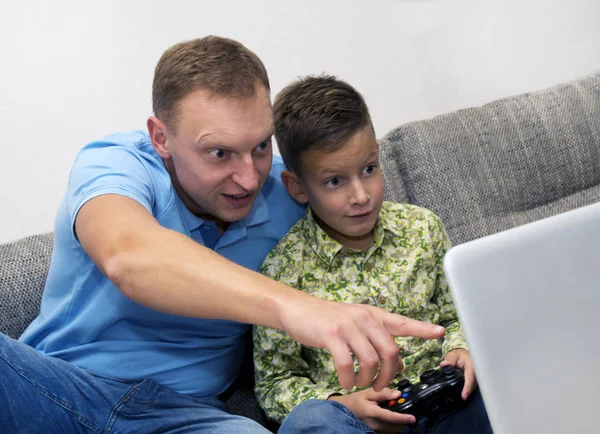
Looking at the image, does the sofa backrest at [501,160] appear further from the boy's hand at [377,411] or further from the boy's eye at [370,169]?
the boy's hand at [377,411]

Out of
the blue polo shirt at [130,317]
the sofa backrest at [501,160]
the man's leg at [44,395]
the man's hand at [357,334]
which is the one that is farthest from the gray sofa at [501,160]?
the man's hand at [357,334]

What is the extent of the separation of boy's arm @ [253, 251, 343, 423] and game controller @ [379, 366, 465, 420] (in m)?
0.17

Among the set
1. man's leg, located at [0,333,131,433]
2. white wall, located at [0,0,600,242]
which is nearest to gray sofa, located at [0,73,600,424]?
white wall, located at [0,0,600,242]

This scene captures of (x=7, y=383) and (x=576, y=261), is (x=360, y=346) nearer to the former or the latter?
(x=576, y=261)

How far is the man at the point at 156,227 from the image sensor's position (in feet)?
3.85

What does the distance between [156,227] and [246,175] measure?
11.0 inches

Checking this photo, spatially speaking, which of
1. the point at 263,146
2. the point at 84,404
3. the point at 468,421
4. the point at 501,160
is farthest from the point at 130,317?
the point at 501,160

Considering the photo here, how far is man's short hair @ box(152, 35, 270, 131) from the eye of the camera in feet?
4.13

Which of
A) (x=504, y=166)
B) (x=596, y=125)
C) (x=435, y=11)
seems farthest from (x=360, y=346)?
(x=435, y=11)

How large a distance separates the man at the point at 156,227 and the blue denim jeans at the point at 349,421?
0.14 metres

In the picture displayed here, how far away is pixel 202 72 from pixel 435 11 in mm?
1082

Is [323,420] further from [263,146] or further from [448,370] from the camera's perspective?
[263,146]

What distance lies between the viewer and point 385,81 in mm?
2096

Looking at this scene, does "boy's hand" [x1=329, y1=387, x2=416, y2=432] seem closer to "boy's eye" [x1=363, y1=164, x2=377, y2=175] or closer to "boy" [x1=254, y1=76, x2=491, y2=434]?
"boy" [x1=254, y1=76, x2=491, y2=434]
